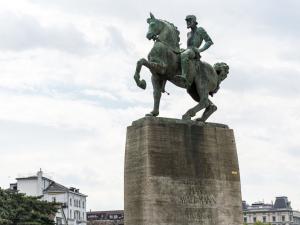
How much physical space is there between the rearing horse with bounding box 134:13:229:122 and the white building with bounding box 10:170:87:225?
262 ft

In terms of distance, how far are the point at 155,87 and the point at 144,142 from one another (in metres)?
1.85

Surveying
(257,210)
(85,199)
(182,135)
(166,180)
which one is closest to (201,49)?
(182,135)

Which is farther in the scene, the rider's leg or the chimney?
the chimney

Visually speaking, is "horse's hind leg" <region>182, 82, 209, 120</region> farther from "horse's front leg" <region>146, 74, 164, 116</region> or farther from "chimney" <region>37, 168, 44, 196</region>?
"chimney" <region>37, 168, 44, 196</region>

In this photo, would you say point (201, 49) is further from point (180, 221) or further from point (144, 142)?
point (180, 221)

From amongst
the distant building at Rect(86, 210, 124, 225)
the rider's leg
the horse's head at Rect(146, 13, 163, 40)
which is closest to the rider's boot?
the rider's leg

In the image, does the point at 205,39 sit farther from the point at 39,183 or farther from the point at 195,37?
the point at 39,183

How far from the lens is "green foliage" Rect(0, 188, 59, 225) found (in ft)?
188

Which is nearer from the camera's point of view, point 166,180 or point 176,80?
point 166,180

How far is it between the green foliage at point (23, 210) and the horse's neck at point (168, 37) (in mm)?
40132

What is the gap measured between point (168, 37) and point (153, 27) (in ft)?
1.88

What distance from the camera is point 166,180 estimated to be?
17.4 meters

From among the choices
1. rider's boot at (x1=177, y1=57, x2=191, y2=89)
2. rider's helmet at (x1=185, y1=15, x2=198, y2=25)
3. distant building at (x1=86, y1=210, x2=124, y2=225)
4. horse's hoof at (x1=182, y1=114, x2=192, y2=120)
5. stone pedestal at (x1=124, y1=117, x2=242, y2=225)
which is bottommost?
stone pedestal at (x1=124, y1=117, x2=242, y2=225)

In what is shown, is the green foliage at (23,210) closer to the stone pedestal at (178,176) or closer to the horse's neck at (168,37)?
the stone pedestal at (178,176)
